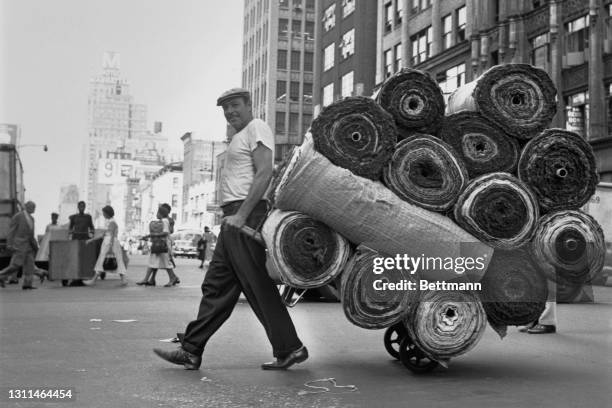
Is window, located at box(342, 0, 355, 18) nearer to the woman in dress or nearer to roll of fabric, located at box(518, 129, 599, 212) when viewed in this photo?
the woman in dress

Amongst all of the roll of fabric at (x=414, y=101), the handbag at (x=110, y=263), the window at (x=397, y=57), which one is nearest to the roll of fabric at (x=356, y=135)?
the roll of fabric at (x=414, y=101)

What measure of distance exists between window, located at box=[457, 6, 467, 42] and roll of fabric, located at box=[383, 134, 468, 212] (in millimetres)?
36532

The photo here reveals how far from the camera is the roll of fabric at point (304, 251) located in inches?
230

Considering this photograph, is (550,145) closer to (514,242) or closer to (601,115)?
(514,242)

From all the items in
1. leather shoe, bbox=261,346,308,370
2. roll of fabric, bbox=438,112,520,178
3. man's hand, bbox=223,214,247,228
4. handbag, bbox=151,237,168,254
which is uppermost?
roll of fabric, bbox=438,112,520,178

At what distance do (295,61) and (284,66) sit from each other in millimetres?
1392

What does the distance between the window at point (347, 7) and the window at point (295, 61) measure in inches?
1039

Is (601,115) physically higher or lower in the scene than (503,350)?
higher

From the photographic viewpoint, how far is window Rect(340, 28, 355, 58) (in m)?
57.1

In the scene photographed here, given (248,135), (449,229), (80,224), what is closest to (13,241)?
(80,224)

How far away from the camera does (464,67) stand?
40344 millimetres

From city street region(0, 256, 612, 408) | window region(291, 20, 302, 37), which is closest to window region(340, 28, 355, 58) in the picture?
window region(291, 20, 302, 37)

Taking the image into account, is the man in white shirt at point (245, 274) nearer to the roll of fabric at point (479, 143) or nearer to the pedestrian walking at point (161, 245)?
the roll of fabric at point (479, 143)

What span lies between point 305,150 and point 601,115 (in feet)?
91.6
